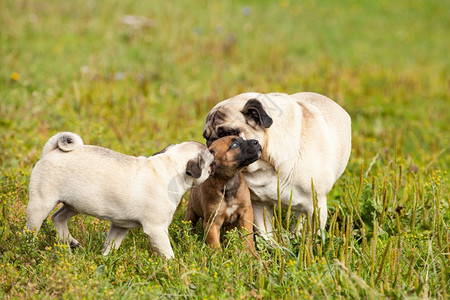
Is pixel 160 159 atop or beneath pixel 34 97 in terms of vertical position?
atop

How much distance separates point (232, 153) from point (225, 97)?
525cm

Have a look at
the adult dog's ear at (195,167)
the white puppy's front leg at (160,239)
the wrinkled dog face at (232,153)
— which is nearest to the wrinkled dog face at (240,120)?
the wrinkled dog face at (232,153)

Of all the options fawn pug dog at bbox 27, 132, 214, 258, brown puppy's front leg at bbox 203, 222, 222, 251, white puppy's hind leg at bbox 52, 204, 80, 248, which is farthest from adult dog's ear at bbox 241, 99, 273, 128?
white puppy's hind leg at bbox 52, 204, 80, 248

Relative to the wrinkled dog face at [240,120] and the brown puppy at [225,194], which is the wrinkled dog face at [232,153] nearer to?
the brown puppy at [225,194]

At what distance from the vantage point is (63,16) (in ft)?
45.8

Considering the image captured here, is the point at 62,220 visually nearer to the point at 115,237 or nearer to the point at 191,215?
the point at 115,237

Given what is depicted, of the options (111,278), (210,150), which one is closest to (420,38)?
(210,150)

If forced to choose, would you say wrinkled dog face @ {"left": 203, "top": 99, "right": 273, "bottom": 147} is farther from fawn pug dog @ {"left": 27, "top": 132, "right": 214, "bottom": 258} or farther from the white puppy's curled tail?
the white puppy's curled tail

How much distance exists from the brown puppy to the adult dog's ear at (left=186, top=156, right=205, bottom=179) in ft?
0.80

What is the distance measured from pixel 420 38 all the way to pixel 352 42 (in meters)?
3.15

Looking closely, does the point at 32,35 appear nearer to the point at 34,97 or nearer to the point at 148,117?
the point at 34,97

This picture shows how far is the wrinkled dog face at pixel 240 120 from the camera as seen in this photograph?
491 cm

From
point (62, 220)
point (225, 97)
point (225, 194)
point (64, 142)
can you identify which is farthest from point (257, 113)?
point (225, 97)

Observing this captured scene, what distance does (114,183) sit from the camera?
462cm
